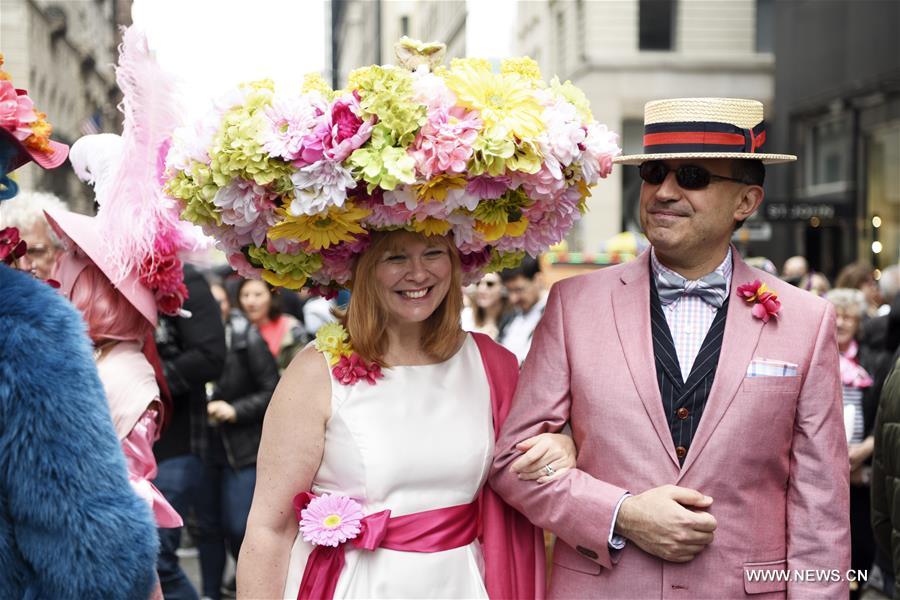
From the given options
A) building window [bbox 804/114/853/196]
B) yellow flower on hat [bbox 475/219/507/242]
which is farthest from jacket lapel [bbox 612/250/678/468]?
building window [bbox 804/114/853/196]

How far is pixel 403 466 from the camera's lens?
130 inches

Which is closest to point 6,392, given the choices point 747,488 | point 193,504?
point 747,488

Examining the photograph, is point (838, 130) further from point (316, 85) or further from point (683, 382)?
point (316, 85)

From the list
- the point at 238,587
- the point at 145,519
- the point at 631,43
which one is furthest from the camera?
the point at 631,43

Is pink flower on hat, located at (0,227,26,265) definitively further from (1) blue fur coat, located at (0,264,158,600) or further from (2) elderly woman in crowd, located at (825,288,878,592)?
(2) elderly woman in crowd, located at (825,288,878,592)

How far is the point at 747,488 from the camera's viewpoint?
307cm

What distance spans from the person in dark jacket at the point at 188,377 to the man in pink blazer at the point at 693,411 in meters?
2.33

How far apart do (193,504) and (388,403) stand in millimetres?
3129

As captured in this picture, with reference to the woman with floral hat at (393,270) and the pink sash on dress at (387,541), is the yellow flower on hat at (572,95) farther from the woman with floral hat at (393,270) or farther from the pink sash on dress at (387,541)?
the pink sash on dress at (387,541)

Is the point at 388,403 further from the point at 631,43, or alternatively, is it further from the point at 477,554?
the point at 631,43

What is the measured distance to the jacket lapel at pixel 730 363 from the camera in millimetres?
3066

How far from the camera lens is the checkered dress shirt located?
3209 mm

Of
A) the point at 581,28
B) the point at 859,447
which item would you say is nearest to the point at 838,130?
the point at 581,28

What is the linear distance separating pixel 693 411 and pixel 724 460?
17cm
